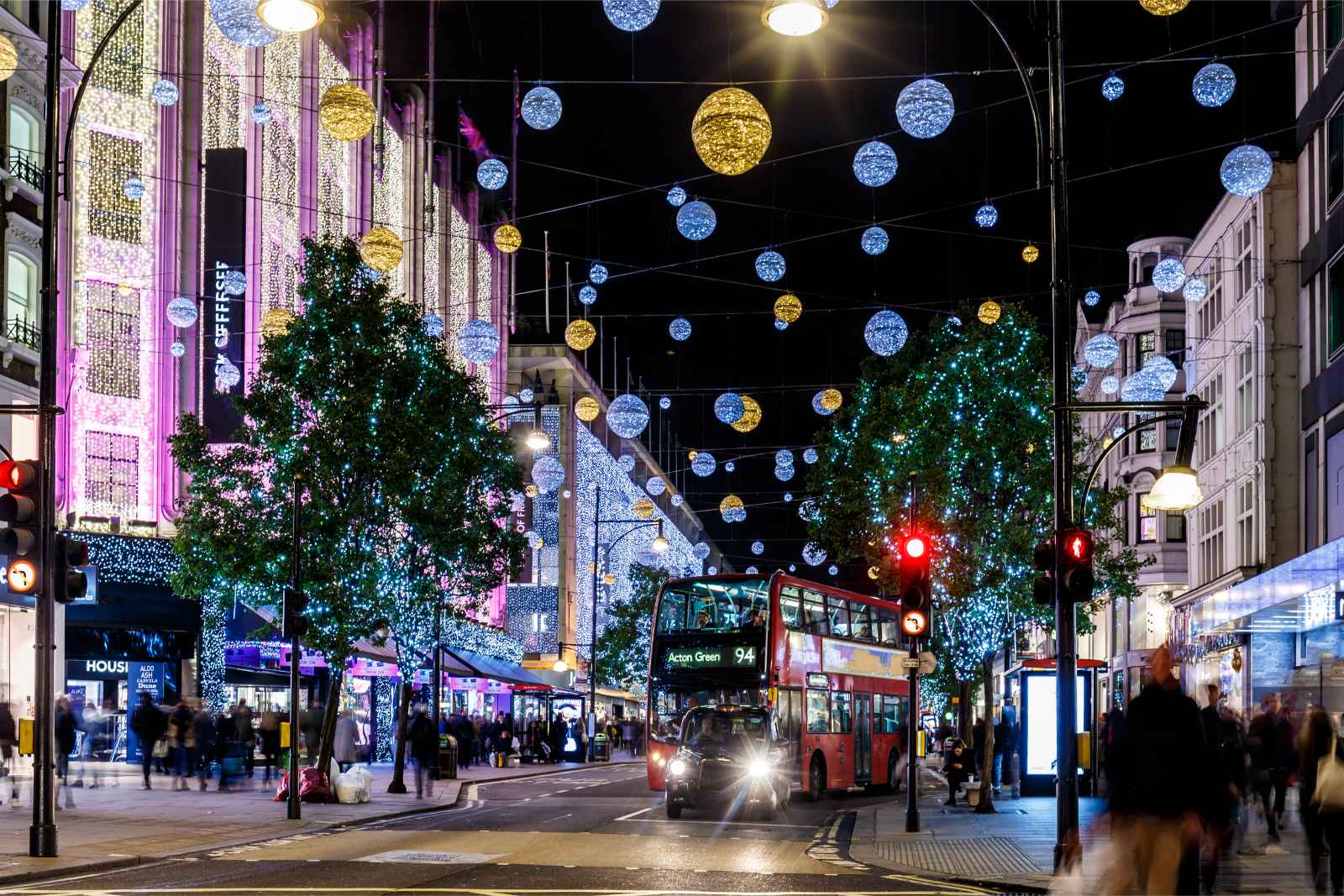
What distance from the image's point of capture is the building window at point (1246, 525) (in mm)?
52719

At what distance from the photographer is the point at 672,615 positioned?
33094mm

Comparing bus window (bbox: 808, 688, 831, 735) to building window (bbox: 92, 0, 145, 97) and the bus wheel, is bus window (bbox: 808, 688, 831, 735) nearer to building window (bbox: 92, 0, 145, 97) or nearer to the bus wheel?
the bus wheel

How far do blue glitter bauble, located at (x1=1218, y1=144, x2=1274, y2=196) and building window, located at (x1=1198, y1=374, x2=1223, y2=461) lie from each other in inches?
1310

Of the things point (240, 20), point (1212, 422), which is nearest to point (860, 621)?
point (240, 20)

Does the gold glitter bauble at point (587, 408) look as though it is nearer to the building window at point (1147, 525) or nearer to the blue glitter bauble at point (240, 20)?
the blue glitter bauble at point (240, 20)

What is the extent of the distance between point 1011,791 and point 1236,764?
790 inches

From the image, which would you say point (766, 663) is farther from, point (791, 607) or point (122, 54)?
point (122, 54)

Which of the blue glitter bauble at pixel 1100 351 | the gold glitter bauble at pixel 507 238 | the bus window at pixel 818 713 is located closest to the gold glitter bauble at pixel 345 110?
the gold glitter bauble at pixel 507 238

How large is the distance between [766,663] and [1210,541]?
108 ft

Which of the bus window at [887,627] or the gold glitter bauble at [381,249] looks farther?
the bus window at [887,627]

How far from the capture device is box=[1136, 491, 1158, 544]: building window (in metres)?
68.2

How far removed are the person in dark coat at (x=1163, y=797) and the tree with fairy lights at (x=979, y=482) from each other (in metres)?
25.2

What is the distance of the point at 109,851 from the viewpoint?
763 inches

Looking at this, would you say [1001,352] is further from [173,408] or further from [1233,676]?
[173,408]
